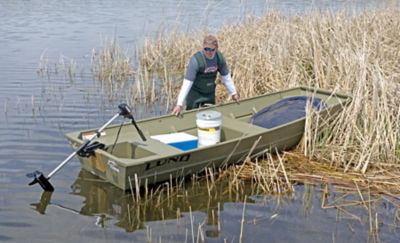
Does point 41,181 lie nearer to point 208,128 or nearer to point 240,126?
point 208,128

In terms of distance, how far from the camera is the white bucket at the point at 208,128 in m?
6.97

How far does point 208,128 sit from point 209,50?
1147 mm

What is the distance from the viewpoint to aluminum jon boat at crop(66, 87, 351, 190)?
20.2 ft

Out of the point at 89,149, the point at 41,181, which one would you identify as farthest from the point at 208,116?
the point at 41,181

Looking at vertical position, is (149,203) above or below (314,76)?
below

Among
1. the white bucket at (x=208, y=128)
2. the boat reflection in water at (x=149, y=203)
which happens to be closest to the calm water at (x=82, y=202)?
the boat reflection in water at (x=149, y=203)

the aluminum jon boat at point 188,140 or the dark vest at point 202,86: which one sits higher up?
the dark vest at point 202,86

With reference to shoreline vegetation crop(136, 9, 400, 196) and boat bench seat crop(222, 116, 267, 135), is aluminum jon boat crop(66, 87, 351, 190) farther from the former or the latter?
shoreline vegetation crop(136, 9, 400, 196)

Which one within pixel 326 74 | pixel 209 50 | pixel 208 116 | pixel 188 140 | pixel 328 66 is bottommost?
pixel 188 140

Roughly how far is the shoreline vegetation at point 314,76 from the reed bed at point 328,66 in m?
0.01

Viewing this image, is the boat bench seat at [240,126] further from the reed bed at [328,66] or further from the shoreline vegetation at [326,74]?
the reed bed at [328,66]

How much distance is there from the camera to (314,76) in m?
9.30

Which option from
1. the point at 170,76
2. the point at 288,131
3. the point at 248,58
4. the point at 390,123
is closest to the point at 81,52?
the point at 170,76

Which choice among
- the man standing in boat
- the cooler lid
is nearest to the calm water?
the cooler lid
